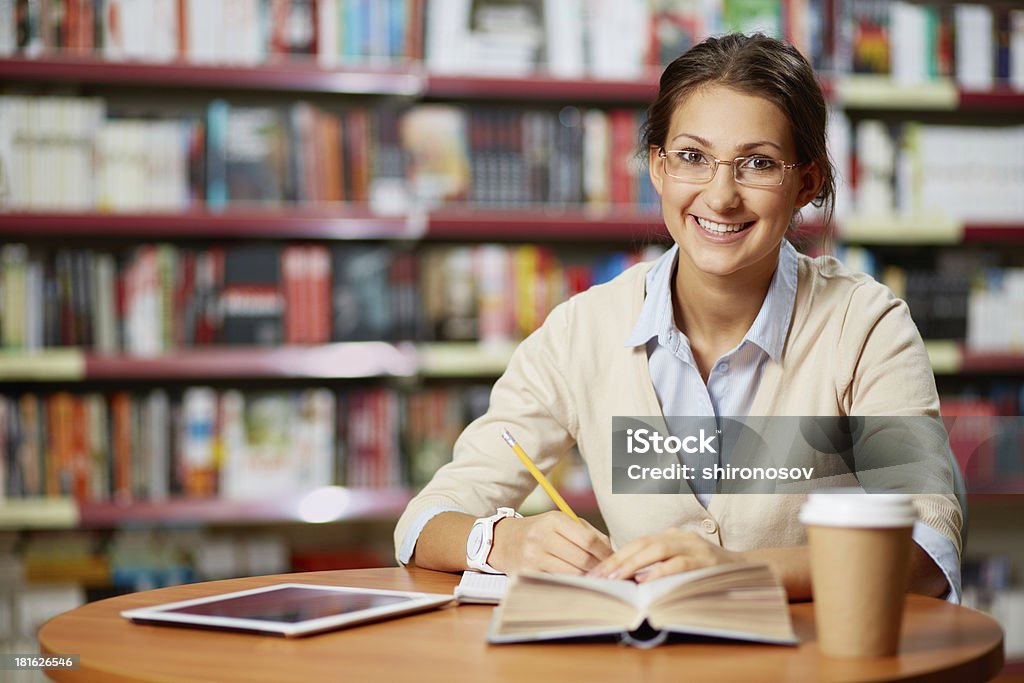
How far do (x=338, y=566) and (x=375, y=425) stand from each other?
0.35m

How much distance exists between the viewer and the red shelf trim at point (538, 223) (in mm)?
2812

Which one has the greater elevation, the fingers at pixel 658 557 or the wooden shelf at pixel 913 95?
the wooden shelf at pixel 913 95

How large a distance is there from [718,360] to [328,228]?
58.4 inches

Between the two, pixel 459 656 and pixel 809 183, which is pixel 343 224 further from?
pixel 459 656

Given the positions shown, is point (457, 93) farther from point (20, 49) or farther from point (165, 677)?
point (165, 677)

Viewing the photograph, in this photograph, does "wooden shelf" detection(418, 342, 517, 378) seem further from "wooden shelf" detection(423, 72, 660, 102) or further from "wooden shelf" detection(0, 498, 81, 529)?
"wooden shelf" detection(0, 498, 81, 529)

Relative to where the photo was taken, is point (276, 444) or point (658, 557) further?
point (276, 444)

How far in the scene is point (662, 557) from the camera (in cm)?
100

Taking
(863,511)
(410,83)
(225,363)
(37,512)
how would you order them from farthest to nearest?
(410,83), (225,363), (37,512), (863,511)

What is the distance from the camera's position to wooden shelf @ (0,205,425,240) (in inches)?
105

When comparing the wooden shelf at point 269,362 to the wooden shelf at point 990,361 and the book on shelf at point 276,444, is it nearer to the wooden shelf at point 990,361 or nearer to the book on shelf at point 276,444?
the book on shelf at point 276,444

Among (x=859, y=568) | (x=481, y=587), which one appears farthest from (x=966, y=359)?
(x=859, y=568)

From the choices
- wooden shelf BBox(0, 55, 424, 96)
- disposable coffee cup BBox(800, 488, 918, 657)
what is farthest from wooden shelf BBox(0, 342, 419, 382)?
disposable coffee cup BBox(800, 488, 918, 657)

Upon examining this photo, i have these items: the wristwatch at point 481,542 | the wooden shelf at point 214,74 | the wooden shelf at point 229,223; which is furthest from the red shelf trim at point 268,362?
the wristwatch at point 481,542
